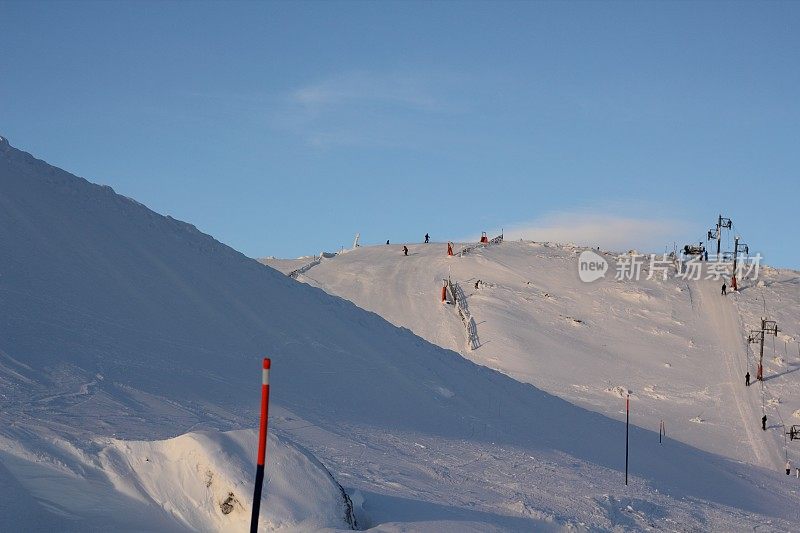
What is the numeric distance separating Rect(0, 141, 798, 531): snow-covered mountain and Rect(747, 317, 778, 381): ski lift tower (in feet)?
57.7

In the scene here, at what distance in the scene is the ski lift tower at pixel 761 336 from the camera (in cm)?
3835

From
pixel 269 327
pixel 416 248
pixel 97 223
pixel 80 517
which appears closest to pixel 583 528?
pixel 80 517

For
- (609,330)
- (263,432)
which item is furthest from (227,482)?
(609,330)

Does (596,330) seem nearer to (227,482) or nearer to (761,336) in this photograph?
(761,336)

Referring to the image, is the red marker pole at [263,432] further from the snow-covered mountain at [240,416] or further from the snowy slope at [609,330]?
the snowy slope at [609,330]

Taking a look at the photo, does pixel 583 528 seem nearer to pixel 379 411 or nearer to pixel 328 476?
pixel 328 476

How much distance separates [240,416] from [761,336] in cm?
3533

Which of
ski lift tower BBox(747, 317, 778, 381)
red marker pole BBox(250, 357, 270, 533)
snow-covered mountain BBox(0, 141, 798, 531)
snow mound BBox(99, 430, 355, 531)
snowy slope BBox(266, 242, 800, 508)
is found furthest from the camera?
ski lift tower BBox(747, 317, 778, 381)

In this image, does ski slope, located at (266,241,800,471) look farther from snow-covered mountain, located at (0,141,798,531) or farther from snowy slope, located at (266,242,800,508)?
snow-covered mountain, located at (0,141,798,531)

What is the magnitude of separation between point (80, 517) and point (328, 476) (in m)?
2.43

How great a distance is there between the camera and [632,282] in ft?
171

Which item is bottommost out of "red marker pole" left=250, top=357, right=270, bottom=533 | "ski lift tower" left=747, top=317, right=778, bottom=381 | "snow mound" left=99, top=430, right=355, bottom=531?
"snow mound" left=99, top=430, right=355, bottom=531

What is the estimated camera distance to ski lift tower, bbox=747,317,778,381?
126ft

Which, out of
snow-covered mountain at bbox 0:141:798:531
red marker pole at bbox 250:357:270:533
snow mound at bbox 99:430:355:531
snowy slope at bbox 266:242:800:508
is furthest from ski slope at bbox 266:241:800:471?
red marker pole at bbox 250:357:270:533
